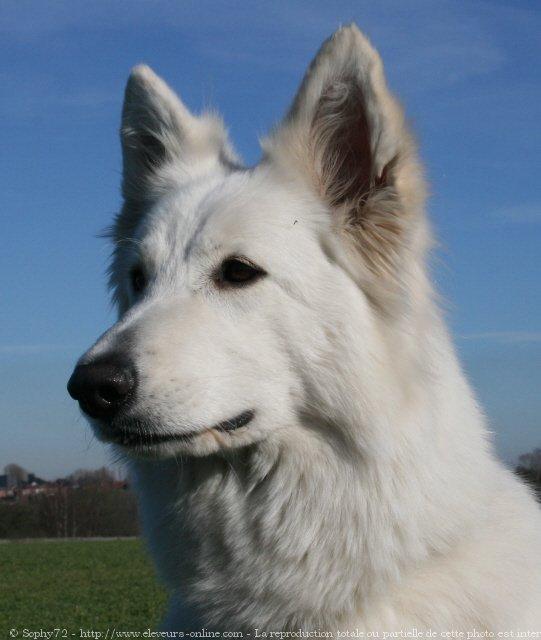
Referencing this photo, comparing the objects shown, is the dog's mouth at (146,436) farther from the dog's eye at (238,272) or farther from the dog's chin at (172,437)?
the dog's eye at (238,272)

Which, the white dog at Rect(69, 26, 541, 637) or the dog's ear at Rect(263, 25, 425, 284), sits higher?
the dog's ear at Rect(263, 25, 425, 284)

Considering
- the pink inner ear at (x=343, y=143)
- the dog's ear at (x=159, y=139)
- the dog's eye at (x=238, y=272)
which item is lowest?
the dog's eye at (x=238, y=272)

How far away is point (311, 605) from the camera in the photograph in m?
3.48

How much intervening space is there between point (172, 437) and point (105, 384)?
0.36m

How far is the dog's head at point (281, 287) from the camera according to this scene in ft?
11.1

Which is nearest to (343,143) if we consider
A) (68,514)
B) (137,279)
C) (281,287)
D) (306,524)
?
(281,287)

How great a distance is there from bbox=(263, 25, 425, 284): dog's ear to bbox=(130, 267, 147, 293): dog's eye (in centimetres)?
86

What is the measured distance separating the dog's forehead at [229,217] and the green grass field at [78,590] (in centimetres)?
411

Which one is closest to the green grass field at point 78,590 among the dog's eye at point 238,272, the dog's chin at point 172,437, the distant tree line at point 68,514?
the dog's chin at point 172,437

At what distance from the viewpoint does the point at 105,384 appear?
10.9ft

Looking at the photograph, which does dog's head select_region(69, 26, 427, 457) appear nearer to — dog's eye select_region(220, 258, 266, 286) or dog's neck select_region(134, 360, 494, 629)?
dog's eye select_region(220, 258, 266, 286)

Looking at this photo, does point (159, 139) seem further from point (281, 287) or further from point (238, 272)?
point (281, 287)

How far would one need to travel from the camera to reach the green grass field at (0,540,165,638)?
51.6 ft

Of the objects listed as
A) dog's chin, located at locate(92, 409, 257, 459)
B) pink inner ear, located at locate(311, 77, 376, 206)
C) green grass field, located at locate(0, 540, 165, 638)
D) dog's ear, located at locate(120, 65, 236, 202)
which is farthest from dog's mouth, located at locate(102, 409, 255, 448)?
green grass field, located at locate(0, 540, 165, 638)
